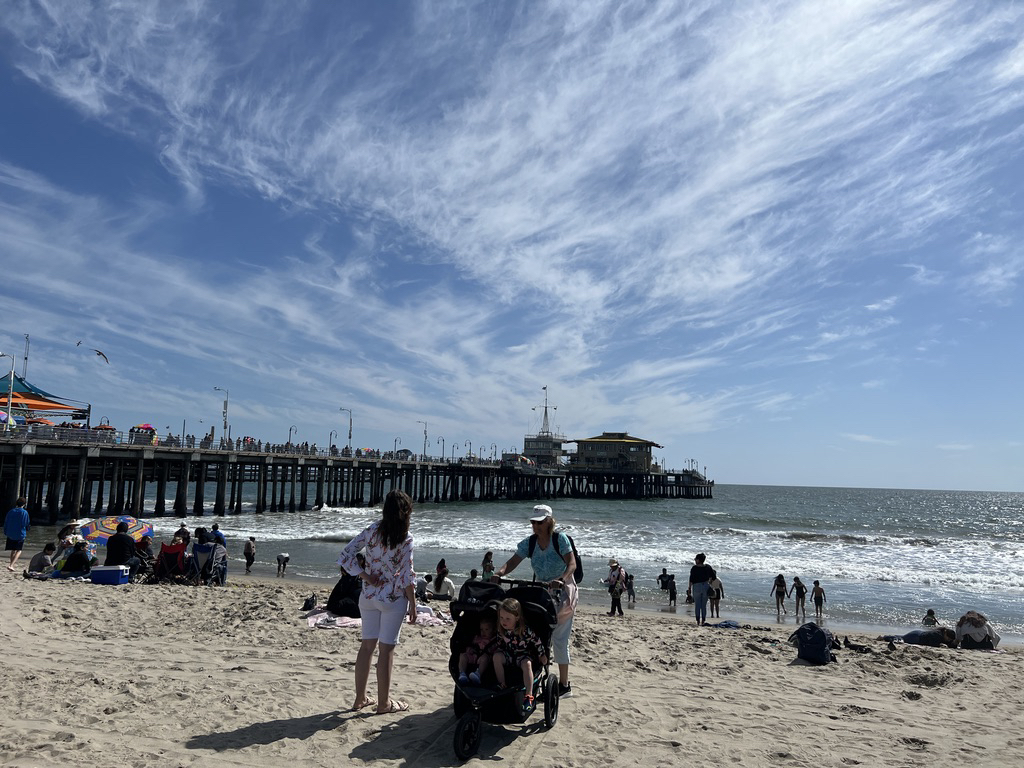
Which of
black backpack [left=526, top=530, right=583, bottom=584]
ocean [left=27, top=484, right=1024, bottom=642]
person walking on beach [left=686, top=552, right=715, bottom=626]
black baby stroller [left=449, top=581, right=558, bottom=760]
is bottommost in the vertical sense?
ocean [left=27, top=484, right=1024, bottom=642]

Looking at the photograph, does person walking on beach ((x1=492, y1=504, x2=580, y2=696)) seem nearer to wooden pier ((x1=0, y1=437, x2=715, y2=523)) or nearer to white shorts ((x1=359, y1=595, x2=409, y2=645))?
white shorts ((x1=359, y1=595, x2=409, y2=645))

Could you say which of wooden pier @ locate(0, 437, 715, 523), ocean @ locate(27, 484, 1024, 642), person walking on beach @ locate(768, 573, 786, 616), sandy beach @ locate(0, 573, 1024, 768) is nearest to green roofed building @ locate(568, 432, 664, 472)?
wooden pier @ locate(0, 437, 715, 523)

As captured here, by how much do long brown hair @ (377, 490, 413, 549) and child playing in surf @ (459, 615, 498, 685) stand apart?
79cm

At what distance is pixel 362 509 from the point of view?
157 feet

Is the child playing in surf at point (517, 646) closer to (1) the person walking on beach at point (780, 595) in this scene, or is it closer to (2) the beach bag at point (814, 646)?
(2) the beach bag at point (814, 646)

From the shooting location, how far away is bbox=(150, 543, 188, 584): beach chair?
1166 centimetres

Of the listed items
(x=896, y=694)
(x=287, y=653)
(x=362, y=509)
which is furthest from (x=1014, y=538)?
(x=287, y=653)

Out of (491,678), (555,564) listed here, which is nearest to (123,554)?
(555,564)

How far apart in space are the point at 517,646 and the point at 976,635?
9.54 metres

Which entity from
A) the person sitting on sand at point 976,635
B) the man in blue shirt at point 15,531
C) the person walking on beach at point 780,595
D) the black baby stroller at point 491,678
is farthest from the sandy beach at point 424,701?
the person walking on beach at point 780,595

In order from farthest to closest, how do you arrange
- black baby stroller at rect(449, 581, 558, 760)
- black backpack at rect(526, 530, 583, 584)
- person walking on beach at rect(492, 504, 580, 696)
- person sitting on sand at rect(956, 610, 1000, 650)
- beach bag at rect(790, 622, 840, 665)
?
person sitting on sand at rect(956, 610, 1000, 650) → beach bag at rect(790, 622, 840, 665) → black backpack at rect(526, 530, 583, 584) → person walking on beach at rect(492, 504, 580, 696) → black baby stroller at rect(449, 581, 558, 760)

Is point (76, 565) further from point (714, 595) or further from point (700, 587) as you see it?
point (714, 595)

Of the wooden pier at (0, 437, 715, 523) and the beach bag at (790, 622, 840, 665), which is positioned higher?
the wooden pier at (0, 437, 715, 523)

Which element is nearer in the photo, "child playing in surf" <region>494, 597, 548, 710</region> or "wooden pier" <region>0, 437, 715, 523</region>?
"child playing in surf" <region>494, 597, 548, 710</region>
